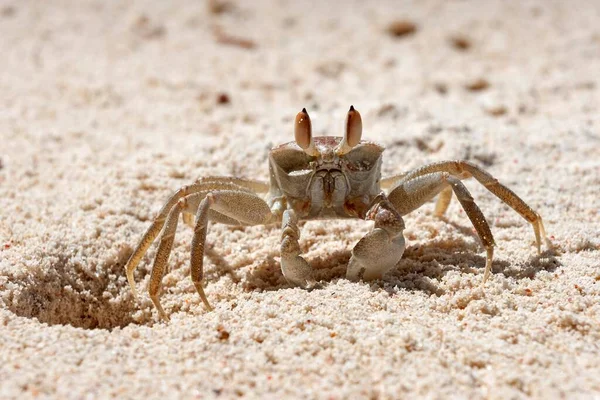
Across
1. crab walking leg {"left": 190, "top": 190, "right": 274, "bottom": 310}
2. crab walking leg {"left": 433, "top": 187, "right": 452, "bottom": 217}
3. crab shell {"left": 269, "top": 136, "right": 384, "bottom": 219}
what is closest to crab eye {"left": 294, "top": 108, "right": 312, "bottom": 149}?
crab shell {"left": 269, "top": 136, "right": 384, "bottom": 219}

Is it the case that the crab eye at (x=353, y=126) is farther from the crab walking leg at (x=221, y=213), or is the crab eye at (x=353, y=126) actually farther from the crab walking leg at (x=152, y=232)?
the crab walking leg at (x=152, y=232)

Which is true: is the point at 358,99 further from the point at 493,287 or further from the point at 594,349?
the point at 594,349

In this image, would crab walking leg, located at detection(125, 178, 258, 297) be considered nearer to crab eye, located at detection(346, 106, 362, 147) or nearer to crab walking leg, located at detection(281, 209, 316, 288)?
crab walking leg, located at detection(281, 209, 316, 288)

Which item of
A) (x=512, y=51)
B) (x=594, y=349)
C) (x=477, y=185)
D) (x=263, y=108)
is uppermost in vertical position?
(x=512, y=51)

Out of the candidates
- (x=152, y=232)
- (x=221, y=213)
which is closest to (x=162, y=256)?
(x=152, y=232)

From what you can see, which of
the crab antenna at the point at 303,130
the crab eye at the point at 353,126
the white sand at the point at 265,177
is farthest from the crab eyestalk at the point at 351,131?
the white sand at the point at 265,177

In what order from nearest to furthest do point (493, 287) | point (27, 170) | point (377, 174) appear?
point (493, 287)
point (377, 174)
point (27, 170)

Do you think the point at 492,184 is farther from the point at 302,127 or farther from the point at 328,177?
the point at 302,127

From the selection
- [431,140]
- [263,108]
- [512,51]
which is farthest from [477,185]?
[512,51]
